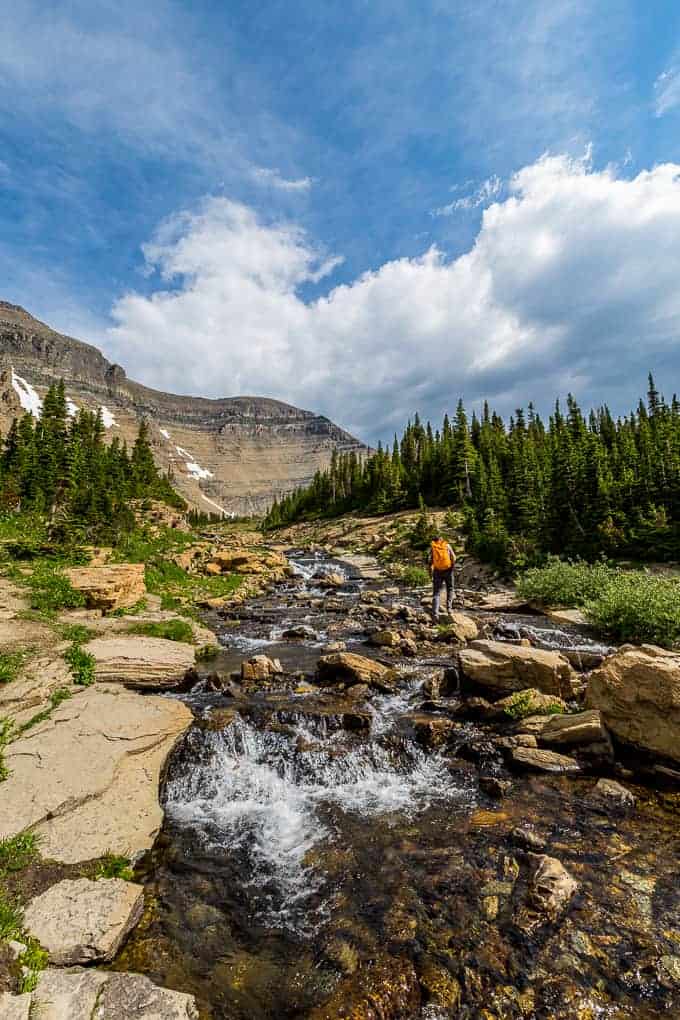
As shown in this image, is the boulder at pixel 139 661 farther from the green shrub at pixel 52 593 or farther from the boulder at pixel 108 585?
the boulder at pixel 108 585

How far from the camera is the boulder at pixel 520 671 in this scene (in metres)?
11.5

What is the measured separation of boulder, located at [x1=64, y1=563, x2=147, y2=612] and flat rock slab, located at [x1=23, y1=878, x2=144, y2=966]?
45.9 ft

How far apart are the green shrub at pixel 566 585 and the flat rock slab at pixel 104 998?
22.5 m

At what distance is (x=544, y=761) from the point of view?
28.9ft

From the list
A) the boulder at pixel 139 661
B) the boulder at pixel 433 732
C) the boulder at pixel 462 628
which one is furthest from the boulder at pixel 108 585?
the boulder at pixel 462 628

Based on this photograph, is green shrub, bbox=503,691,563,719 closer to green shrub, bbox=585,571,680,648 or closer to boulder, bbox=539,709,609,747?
boulder, bbox=539,709,609,747

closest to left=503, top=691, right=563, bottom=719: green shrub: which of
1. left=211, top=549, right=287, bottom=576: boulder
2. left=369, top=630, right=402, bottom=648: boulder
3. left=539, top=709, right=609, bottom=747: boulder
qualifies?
left=539, top=709, right=609, bottom=747: boulder

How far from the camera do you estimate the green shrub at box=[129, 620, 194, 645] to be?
1625 cm

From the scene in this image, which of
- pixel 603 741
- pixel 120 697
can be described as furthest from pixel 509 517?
pixel 120 697

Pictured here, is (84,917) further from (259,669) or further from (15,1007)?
(259,669)

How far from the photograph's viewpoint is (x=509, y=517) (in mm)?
45062

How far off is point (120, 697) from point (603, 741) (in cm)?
1103

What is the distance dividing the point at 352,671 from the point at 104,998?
9.65 metres

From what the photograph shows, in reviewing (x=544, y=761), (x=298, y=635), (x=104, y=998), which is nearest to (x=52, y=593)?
(x=298, y=635)
